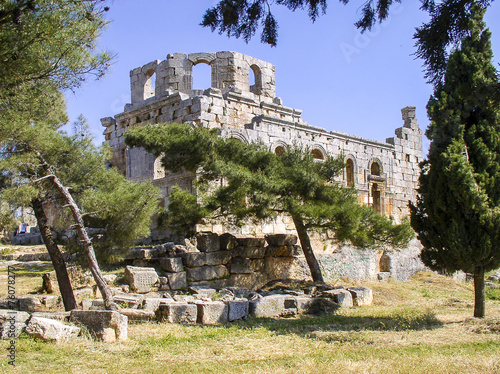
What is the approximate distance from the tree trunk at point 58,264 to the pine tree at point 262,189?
3551 millimetres

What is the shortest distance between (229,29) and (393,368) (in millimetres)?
5302

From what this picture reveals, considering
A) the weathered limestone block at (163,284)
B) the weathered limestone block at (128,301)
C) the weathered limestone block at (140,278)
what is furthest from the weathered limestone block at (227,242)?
the weathered limestone block at (128,301)

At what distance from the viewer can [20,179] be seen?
9672mm

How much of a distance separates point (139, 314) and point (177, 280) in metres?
2.72

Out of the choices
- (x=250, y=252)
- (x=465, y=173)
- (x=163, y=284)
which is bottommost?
(x=163, y=284)

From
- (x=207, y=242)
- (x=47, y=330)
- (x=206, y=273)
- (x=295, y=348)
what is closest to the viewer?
(x=47, y=330)

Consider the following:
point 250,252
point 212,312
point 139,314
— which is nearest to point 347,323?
point 212,312

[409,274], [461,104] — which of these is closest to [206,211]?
[461,104]

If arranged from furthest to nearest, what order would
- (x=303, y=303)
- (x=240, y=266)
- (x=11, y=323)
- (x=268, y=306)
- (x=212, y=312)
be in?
(x=240, y=266) < (x=303, y=303) < (x=268, y=306) < (x=212, y=312) < (x=11, y=323)

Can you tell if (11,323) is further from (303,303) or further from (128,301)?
(303,303)

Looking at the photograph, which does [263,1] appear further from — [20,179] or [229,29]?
[20,179]

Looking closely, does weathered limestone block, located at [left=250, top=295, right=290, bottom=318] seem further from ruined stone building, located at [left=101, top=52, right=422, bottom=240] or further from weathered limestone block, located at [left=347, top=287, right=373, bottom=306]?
ruined stone building, located at [left=101, top=52, right=422, bottom=240]

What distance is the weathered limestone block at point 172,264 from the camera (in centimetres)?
1231

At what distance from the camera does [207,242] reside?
13.3m
